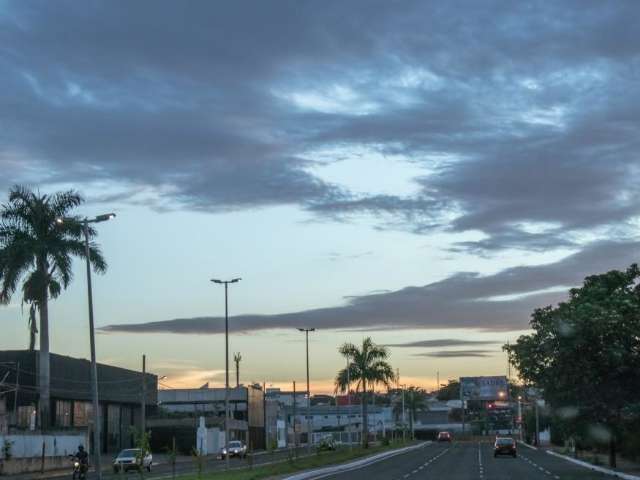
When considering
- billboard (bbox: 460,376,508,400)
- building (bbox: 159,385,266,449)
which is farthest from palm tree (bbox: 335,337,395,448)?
billboard (bbox: 460,376,508,400)

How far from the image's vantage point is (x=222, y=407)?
128m

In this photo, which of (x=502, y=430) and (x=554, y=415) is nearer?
(x=554, y=415)

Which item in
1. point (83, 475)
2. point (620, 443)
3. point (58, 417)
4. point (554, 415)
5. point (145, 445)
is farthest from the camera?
point (58, 417)

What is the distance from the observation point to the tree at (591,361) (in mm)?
44125

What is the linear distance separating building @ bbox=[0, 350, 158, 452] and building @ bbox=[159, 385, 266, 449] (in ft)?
18.8

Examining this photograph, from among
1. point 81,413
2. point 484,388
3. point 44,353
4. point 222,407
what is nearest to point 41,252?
point 44,353

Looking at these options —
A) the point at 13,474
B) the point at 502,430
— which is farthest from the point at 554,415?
the point at 502,430

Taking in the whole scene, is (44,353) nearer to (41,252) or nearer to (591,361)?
(41,252)

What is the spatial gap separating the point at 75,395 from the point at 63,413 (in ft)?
5.86

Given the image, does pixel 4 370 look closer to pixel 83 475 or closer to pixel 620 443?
pixel 83 475

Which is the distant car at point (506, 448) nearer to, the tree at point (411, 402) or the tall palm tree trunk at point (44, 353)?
the tall palm tree trunk at point (44, 353)

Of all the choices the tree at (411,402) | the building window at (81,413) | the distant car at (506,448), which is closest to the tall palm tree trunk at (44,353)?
the building window at (81,413)

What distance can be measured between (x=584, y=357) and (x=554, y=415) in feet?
20.6

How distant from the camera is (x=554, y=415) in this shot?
164 ft
